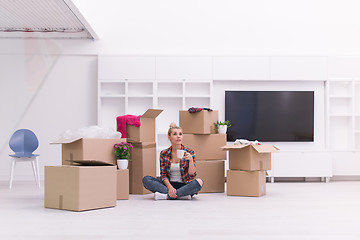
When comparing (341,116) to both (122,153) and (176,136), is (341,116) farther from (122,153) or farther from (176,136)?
(122,153)

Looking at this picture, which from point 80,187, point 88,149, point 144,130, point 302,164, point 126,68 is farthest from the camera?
point 126,68

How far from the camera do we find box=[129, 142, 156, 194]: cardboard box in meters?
5.00

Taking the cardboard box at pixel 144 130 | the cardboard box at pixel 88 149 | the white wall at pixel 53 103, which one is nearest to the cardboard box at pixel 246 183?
the cardboard box at pixel 144 130

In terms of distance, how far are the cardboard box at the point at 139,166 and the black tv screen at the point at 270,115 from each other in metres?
1.96

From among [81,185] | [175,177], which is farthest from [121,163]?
[81,185]

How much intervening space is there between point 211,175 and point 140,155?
81 cm

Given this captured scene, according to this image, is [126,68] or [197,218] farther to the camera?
[126,68]

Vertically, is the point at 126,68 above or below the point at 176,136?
above

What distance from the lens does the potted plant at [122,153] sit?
15.2 ft

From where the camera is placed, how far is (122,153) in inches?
183

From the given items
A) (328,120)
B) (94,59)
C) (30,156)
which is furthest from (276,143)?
(30,156)

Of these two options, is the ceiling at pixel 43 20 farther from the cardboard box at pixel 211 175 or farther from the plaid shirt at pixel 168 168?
the cardboard box at pixel 211 175

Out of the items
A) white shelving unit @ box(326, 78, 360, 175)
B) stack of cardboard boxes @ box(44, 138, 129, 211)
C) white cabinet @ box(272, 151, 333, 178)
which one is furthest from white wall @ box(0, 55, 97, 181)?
white shelving unit @ box(326, 78, 360, 175)

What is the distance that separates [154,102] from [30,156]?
1.84 m
